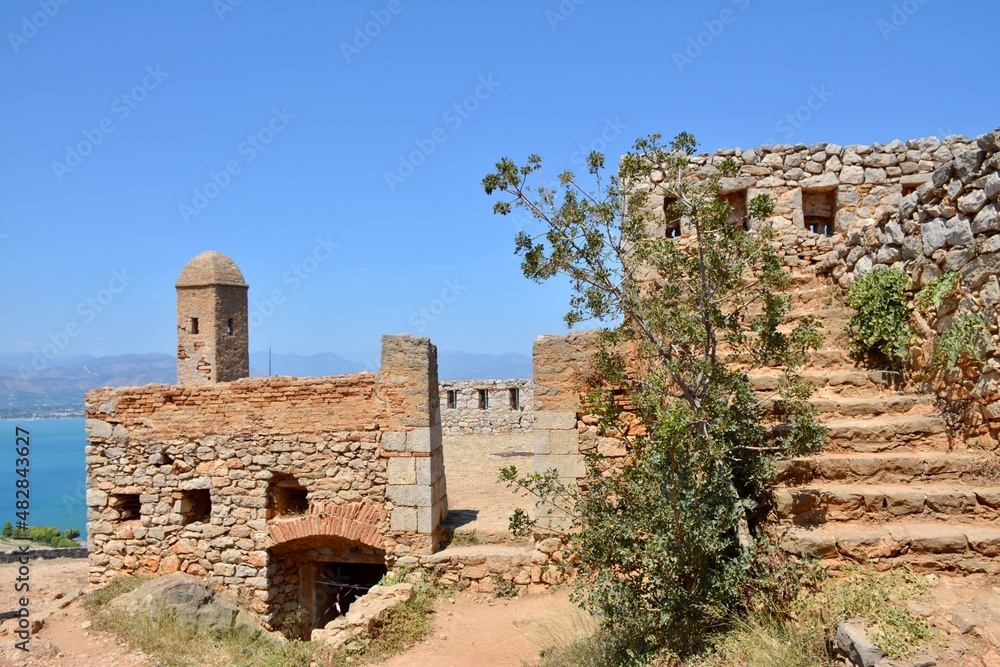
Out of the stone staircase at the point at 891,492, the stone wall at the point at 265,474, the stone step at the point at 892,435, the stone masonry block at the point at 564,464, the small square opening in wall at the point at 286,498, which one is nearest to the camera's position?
the stone staircase at the point at 891,492

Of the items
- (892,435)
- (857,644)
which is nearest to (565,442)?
(892,435)

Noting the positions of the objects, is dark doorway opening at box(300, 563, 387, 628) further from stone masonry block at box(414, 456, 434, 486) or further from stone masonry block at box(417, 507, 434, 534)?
stone masonry block at box(414, 456, 434, 486)

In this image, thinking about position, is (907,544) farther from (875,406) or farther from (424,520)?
(424,520)

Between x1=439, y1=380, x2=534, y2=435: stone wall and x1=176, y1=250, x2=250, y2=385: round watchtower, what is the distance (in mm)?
7976

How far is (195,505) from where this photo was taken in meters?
10.9

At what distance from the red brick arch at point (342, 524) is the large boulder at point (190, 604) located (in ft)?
4.30

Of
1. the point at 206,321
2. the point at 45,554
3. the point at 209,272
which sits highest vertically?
the point at 209,272

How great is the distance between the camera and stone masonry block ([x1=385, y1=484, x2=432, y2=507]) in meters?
9.75

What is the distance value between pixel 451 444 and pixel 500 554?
495 inches

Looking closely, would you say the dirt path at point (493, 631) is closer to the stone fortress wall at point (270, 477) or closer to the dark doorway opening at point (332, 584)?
the stone fortress wall at point (270, 477)

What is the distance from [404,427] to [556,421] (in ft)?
7.25

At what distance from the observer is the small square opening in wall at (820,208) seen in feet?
37.2

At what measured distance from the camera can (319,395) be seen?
10109 millimetres

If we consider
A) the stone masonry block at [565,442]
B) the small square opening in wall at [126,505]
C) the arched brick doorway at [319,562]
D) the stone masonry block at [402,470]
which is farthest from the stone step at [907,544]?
the small square opening in wall at [126,505]
